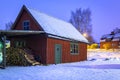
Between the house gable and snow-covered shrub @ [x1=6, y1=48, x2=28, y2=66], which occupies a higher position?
the house gable

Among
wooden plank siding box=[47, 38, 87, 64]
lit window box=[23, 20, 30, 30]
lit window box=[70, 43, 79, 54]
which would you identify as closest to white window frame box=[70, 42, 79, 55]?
lit window box=[70, 43, 79, 54]

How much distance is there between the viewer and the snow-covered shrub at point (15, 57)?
2297cm

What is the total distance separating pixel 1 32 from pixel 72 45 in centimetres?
1285

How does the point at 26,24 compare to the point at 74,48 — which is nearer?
the point at 26,24

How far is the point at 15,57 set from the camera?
2339 cm

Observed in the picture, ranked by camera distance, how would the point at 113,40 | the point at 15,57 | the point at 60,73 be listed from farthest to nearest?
the point at 113,40
the point at 15,57
the point at 60,73

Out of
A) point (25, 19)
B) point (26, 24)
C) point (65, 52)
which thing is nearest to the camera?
point (25, 19)

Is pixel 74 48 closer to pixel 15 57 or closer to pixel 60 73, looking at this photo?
pixel 15 57

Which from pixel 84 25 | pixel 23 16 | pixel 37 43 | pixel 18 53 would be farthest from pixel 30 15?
pixel 84 25

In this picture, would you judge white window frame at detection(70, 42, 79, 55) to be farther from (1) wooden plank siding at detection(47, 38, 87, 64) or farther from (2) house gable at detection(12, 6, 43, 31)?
(2) house gable at detection(12, 6, 43, 31)

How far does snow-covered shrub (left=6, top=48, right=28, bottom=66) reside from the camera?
2297 cm

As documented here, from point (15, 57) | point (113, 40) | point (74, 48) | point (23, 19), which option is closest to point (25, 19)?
point (23, 19)

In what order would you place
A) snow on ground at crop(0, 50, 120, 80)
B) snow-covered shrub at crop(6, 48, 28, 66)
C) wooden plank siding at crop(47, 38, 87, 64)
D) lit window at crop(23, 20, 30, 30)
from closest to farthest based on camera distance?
snow on ground at crop(0, 50, 120, 80) → snow-covered shrub at crop(6, 48, 28, 66) → wooden plank siding at crop(47, 38, 87, 64) → lit window at crop(23, 20, 30, 30)

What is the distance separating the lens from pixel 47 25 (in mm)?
26656
